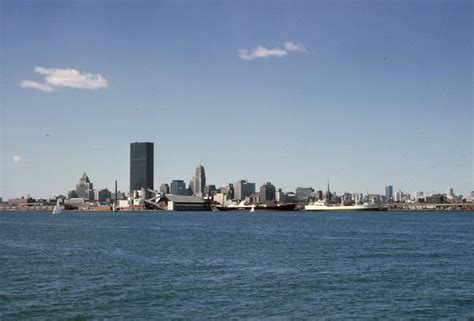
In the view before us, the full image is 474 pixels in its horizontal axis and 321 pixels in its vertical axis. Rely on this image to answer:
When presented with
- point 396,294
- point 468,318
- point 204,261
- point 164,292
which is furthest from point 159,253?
point 468,318

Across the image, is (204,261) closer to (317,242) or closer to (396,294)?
(396,294)

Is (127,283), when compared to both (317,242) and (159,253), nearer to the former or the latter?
(159,253)

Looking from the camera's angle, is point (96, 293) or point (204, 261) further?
point (204, 261)

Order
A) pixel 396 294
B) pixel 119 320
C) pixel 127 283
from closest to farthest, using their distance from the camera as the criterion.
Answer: pixel 119 320, pixel 396 294, pixel 127 283

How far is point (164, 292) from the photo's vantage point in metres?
39.1

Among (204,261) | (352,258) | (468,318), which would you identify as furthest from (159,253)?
(468,318)

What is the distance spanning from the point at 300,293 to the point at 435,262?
24893mm

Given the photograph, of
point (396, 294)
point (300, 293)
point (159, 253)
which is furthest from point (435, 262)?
point (159, 253)

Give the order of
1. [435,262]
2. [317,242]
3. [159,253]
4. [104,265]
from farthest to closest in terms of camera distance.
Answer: [317,242], [159,253], [435,262], [104,265]

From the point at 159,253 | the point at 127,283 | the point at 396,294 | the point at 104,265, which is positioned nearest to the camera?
the point at 396,294

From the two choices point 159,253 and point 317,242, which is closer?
point 159,253

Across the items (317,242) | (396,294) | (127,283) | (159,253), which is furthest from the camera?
(317,242)

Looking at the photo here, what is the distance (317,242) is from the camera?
82.6 metres

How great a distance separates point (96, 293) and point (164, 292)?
4.73 m
